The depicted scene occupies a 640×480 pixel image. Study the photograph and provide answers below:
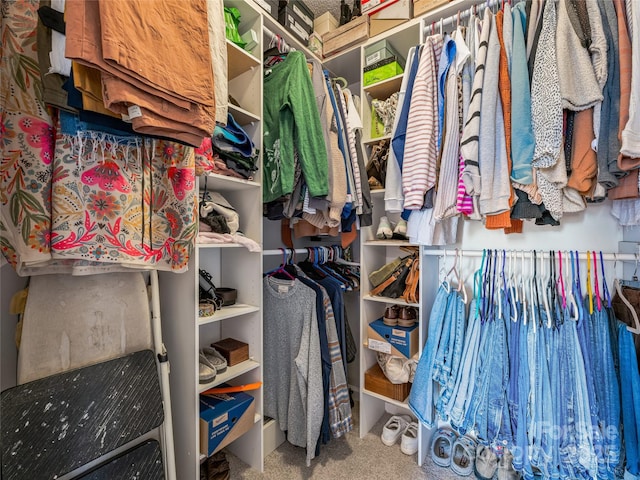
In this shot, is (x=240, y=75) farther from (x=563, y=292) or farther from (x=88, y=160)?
(x=563, y=292)

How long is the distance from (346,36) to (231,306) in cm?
170

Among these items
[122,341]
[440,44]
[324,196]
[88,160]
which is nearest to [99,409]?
[122,341]

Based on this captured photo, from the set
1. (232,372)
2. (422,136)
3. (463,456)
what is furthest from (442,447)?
(422,136)

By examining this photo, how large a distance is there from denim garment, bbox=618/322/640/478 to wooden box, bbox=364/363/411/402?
87 cm

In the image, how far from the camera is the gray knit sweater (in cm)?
134

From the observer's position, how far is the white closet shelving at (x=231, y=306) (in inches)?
44.9

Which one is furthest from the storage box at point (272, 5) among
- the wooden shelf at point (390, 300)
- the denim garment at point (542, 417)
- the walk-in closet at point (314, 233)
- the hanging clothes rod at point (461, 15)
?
the denim garment at point (542, 417)

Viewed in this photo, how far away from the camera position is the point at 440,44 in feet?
4.49

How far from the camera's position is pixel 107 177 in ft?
2.71

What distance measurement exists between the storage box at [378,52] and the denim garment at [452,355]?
55.0 inches

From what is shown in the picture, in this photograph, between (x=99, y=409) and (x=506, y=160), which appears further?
(x=506, y=160)

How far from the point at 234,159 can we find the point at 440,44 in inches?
45.0

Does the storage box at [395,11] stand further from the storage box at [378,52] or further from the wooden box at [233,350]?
the wooden box at [233,350]

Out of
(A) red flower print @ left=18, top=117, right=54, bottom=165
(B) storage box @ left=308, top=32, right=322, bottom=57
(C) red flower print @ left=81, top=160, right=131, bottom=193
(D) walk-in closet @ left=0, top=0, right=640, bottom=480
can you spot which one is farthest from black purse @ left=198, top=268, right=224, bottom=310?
(B) storage box @ left=308, top=32, right=322, bottom=57
